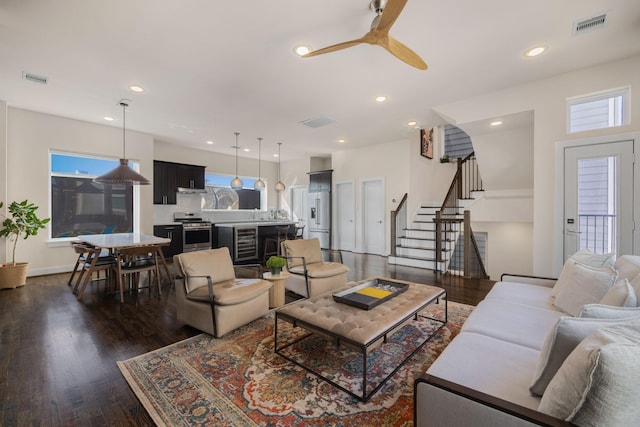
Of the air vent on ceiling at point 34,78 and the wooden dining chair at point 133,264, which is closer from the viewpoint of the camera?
the air vent on ceiling at point 34,78

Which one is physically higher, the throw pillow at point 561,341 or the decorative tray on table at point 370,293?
the throw pillow at point 561,341

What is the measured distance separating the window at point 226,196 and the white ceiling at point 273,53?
3.26 m

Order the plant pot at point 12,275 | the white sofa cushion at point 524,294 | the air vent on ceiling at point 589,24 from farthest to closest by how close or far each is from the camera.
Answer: the plant pot at point 12,275
the air vent on ceiling at point 589,24
the white sofa cushion at point 524,294

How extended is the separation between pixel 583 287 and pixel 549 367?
1.32 metres

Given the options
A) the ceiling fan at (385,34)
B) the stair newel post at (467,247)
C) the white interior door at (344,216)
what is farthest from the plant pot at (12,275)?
the stair newel post at (467,247)

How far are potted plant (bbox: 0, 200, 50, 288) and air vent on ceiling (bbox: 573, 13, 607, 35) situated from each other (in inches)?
307

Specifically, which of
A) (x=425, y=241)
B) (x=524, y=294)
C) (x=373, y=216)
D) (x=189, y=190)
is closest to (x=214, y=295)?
(x=524, y=294)

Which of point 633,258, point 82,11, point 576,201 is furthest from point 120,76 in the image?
point 576,201

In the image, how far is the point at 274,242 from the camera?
732 cm

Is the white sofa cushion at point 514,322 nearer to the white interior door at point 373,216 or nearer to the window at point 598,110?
the window at point 598,110

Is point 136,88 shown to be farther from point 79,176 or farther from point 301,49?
point 79,176

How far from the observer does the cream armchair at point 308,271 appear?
377 cm

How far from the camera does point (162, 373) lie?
83.2 inches

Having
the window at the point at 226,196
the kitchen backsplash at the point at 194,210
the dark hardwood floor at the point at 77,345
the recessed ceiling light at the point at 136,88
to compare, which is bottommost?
the dark hardwood floor at the point at 77,345
